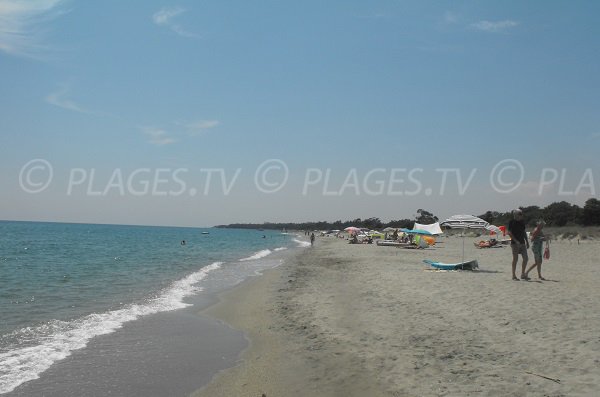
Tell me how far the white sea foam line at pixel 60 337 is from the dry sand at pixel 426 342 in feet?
6.48

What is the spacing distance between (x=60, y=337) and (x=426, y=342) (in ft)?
22.4

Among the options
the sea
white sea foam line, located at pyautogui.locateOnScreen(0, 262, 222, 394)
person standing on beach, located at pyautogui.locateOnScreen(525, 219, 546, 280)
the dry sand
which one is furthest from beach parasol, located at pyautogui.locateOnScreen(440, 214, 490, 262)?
white sea foam line, located at pyautogui.locateOnScreen(0, 262, 222, 394)

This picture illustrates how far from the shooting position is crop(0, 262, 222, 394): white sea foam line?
668 cm

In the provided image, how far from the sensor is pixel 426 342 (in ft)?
23.4

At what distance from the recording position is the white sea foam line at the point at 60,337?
6676mm

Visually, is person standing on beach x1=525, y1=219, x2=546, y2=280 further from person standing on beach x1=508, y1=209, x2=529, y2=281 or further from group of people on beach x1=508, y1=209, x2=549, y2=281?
person standing on beach x1=508, y1=209, x2=529, y2=281

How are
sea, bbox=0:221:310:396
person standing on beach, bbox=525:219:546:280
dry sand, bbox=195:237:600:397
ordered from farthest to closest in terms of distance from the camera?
1. person standing on beach, bbox=525:219:546:280
2. sea, bbox=0:221:310:396
3. dry sand, bbox=195:237:600:397

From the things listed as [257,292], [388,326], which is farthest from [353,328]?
[257,292]

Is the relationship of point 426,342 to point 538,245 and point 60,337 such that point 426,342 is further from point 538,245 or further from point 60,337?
point 538,245

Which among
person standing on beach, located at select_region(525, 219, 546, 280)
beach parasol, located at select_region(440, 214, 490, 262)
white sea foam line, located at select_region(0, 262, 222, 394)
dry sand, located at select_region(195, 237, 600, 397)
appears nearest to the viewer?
dry sand, located at select_region(195, 237, 600, 397)

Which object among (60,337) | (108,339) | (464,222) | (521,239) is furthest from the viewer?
(464,222)

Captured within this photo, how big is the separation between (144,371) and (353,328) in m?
3.73

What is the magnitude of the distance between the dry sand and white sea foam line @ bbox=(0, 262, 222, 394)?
6.48 feet

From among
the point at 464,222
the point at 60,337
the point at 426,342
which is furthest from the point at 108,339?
the point at 464,222
